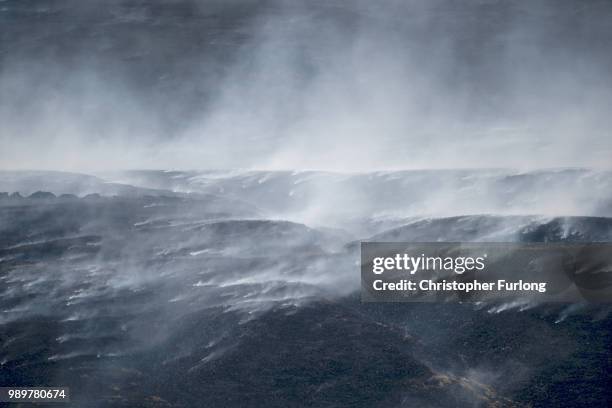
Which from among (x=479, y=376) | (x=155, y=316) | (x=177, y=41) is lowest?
(x=479, y=376)

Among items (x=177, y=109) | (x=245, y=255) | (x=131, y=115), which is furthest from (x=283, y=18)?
(x=245, y=255)

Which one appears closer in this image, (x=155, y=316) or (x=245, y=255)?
(x=155, y=316)

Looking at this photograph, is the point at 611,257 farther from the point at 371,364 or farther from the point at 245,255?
the point at 245,255

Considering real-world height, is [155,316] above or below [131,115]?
below

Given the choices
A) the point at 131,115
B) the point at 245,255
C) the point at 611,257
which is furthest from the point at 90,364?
the point at 611,257

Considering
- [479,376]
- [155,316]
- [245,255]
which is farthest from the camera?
[245,255]

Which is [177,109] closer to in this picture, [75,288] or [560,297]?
[75,288]

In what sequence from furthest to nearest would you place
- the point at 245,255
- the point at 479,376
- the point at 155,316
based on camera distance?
the point at 245,255 → the point at 155,316 → the point at 479,376
